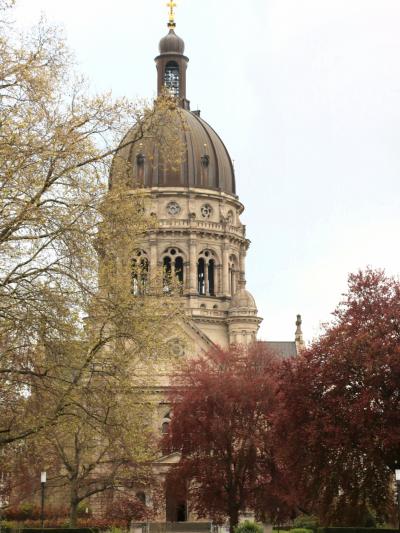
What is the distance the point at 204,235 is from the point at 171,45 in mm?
20734

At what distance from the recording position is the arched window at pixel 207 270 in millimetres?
84062

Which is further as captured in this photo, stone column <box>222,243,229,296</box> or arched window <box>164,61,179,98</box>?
arched window <box>164,61,179,98</box>

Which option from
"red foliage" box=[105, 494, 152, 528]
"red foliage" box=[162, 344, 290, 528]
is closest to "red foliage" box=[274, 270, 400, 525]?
"red foliage" box=[162, 344, 290, 528]

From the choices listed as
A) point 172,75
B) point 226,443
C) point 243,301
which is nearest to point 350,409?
point 226,443

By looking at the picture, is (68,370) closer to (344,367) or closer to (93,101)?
(93,101)

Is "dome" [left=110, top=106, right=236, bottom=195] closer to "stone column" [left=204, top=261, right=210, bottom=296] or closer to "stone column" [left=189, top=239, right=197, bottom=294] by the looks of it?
"stone column" [left=189, top=239, right=197, bottom=294]

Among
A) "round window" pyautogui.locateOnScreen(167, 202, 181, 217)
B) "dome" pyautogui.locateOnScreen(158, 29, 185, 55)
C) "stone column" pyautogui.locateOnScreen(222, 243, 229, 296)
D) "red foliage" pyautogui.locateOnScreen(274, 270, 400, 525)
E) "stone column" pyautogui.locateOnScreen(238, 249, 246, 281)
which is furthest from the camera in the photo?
"dome" pyautogui.locateOnScreen(158, 29, 185, 55)

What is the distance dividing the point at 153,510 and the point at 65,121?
3344cm

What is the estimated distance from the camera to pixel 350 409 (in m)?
35.3

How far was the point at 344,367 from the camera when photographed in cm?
3694

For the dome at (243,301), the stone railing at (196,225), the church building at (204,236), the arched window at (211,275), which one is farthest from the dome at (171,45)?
the dome at (243,301)

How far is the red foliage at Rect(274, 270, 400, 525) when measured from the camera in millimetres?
35500

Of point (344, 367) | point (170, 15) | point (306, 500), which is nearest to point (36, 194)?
point (344, 367)

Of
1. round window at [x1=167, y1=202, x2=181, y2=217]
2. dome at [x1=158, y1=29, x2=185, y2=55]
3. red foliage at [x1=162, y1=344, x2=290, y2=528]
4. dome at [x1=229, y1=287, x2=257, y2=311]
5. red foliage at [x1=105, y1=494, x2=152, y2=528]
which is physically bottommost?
red foliage at [x1=105, y1=494, x2=152, y2=528]
